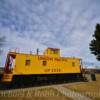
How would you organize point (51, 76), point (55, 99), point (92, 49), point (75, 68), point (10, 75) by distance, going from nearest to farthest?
1. point (55, 99)
2. point (10, 75)
3. point (51, 76)
4. point (75, 68)
5. point (92, 49)

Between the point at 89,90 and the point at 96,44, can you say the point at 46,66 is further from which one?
the point at 96,44

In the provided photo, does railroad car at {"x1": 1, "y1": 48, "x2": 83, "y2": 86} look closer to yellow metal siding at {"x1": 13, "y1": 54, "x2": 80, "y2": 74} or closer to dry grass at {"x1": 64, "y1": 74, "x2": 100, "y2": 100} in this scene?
yellow metal siding at {"x1": 13, "y1": 54, "x2": 80, "y2": 74}

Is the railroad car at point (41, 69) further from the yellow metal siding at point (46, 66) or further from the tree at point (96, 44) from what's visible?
the tree at point (96, 44)

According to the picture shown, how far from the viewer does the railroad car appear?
15.4m

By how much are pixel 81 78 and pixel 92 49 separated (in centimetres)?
1840

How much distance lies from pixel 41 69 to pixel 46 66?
0.98 metres

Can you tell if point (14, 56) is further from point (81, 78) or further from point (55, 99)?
point (81, 78)

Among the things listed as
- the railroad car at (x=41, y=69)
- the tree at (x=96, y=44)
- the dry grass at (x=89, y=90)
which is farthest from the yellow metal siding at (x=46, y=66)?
the tree at (x=96, y=44)

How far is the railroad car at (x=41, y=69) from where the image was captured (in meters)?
15.4

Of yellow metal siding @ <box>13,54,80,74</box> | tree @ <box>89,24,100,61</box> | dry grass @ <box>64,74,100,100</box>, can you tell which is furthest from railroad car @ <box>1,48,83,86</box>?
tree @ <box>89,24,100,61</box>

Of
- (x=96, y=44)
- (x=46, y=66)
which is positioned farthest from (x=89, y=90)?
(x=96, y=44)

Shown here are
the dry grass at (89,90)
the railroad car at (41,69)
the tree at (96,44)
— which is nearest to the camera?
the dry grass at (89,90)

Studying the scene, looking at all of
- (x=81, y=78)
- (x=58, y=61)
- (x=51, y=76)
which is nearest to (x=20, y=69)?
(x=51, y=76)

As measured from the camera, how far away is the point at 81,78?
21359 mm
